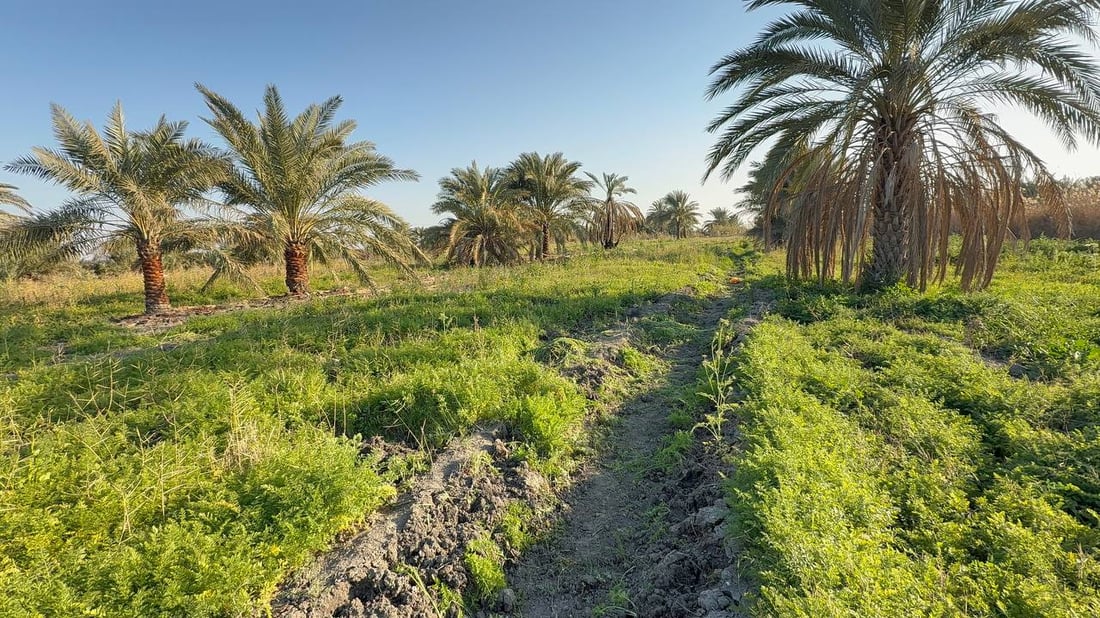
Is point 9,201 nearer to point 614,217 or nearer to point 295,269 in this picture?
point 295,269

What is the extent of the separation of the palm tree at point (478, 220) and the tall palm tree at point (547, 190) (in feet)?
6.61

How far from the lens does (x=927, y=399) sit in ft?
13.6

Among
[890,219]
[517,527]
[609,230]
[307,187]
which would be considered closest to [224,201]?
[307,187]

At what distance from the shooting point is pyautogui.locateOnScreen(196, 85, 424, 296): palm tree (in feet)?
36.3

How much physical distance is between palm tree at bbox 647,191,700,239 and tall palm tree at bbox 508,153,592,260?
2226 centimetres

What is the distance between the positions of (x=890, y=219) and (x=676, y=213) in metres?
35.8

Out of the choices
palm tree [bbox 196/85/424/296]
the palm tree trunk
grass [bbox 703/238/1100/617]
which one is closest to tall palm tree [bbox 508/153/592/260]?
the palm tree trunk

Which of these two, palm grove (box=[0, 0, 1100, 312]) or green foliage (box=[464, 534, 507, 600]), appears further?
palm grove (box=[0, 0, 1100, 312])

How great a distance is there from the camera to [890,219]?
9555mm

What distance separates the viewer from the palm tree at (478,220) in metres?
19.8

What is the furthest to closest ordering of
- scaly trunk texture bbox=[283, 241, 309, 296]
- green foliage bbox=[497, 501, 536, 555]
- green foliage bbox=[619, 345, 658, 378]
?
scaly trunk texture bbox=[283, 241, 309, 296]
green foliage bbox=[619, 345, 658, 378]
green foliage bbox=[497, 501, 536, 555]

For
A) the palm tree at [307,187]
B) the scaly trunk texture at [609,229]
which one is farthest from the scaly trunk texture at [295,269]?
Answer: the scaly trunk texture at [609,229]

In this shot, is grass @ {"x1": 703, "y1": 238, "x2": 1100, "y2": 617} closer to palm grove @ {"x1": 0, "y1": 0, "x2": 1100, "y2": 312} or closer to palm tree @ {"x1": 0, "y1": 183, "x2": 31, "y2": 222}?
palm grove @ {"x1": 0, "y1": 0, "x2": 1100, "y2": 312}

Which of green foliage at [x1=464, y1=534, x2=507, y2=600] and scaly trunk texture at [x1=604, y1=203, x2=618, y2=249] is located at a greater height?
scaly trunk texture at [x1=604, y1=203, x2=618, y2=249]
